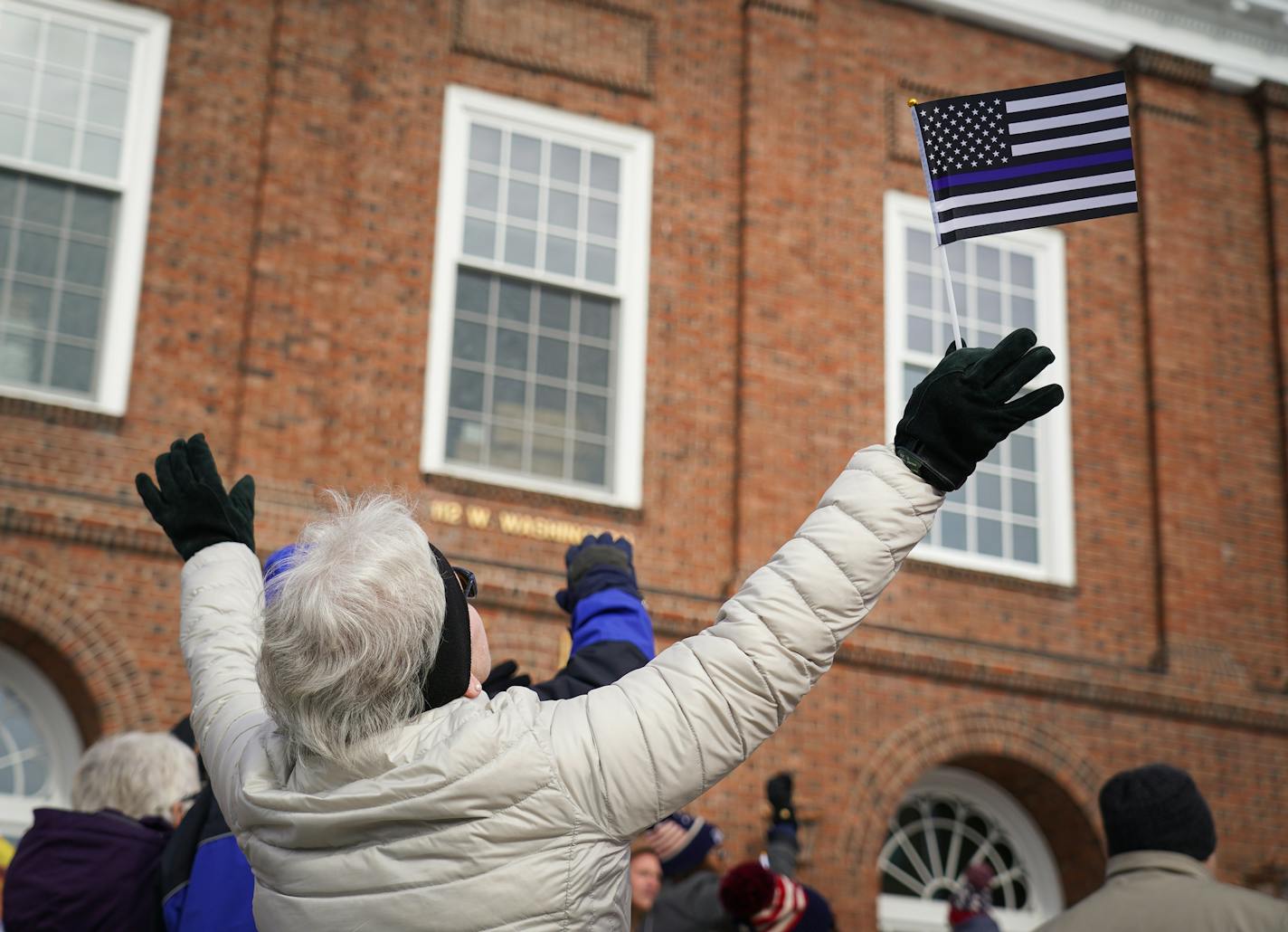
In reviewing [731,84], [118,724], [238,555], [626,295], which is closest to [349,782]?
[238,555]

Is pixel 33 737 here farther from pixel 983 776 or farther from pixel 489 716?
pixel 489 716

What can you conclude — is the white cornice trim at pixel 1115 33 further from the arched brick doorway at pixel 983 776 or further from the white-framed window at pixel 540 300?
the arched brick doorway at pixel 983 776

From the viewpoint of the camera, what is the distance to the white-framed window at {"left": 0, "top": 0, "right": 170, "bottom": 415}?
10.2 meters

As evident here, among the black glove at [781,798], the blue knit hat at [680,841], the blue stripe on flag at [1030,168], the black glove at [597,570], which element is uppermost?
the blue stripe on flag at [1030,168]

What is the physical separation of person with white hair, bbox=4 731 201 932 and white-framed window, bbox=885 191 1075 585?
28.8ft

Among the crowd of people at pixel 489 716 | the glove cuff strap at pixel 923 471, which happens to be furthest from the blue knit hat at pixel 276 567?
the glove cuff strap at pixel 923 471

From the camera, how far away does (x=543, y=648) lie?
10680 millimetres

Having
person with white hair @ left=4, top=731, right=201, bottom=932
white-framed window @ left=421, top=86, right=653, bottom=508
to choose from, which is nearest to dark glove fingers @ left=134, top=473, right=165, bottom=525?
person with white hair @ left=4, top=731, right=201, bottom=932

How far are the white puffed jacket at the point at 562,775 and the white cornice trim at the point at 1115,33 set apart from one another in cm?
1192

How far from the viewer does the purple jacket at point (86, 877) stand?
3.60 metres

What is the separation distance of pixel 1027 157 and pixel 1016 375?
1809mm

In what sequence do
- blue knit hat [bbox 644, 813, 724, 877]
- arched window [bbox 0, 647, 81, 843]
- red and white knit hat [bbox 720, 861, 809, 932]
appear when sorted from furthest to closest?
arched window [bbox 0, 647, 81, 843]
blue knit hat [bbox 644, 813, 724, 877]
red and white knit hat [bbox 720, 861, 809, 932]

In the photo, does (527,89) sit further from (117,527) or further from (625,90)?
(117,527)

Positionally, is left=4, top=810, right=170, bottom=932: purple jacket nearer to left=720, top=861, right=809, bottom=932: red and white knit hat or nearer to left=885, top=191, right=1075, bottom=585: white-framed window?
left=720, top=861, right=809, bottom=932: red and white knit hat
